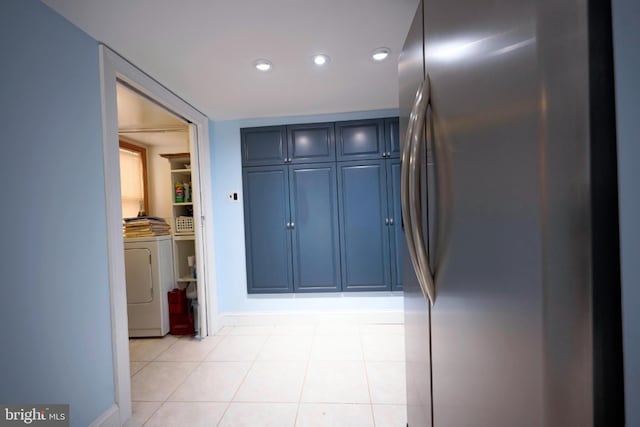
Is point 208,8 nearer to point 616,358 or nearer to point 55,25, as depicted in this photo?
point 55,25

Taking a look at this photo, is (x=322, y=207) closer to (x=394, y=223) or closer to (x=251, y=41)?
(x=394, y=223)

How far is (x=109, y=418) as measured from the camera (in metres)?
1.33

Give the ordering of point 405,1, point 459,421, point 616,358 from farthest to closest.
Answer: point 405,1 < point 459,421 < point 616,358

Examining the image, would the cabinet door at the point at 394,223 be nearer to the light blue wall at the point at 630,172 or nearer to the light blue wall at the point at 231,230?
the light blue wall at the point at 231,230

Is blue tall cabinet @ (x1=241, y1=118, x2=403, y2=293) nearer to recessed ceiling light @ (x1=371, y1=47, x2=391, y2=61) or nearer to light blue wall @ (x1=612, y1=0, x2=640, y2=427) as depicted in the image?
recessed ceiling light @ (x1=371, y1=47, x2=391, y2=61)

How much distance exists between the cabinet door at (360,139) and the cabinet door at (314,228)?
0.22 metres

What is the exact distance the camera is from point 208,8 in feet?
3.91

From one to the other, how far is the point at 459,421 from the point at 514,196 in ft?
1.85

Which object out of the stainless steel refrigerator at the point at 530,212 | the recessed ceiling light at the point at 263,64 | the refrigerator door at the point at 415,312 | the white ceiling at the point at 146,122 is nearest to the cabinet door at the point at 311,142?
the recessed ceiling light at the point at 263,64

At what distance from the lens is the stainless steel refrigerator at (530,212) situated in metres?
0.30

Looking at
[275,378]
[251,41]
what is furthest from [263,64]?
[275,378]

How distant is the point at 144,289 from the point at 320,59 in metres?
2.63

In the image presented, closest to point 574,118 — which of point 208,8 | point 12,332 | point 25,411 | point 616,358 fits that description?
point 616,358

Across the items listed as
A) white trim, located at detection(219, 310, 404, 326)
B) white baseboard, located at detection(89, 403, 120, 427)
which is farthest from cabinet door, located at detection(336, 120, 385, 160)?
white baseboard, located at detection(89, 403, 120, 427)
